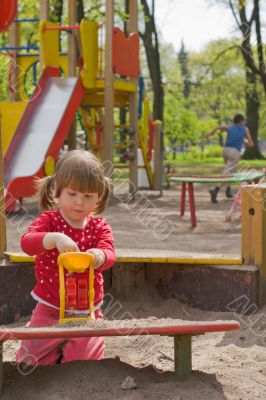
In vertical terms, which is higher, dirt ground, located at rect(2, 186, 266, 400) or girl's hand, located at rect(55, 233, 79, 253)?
girl's hand, located at rect(55, 233, 79, 253)

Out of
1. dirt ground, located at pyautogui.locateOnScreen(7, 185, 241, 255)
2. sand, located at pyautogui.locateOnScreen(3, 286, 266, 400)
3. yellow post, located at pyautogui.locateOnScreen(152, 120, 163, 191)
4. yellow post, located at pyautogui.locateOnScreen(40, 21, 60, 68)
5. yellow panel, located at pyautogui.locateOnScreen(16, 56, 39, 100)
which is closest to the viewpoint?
sand, located at pyautogui.locateOnScreen(3, 286, 266, 400)

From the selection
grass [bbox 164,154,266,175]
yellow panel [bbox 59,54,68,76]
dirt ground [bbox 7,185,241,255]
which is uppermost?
yellow panel [bbox 59,54,68,76]

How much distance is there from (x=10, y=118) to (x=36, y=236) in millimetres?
6822

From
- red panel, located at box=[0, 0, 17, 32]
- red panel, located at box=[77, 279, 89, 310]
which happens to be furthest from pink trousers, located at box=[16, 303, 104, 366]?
red panel, located at box=[0, 0, 17, 32]

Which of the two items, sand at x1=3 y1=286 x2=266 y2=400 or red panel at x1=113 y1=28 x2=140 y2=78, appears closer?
sand at x1=3 y1=286 x2=266 y2=400

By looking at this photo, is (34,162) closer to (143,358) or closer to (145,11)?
(143,358)

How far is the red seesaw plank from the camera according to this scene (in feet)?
6.46

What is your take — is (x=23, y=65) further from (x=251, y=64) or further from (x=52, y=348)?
(x=52, y=348)

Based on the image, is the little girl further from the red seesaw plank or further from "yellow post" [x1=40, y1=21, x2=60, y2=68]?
"yellow post" [x1=40, y1=21, x2=60, y2=68]

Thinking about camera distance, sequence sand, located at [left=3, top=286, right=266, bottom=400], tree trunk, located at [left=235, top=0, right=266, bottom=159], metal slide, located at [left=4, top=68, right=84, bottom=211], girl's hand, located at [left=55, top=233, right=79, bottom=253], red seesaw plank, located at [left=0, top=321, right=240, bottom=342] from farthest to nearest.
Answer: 1. tree trunk, located at [left=235, top=0, right=266, bottom=159]
2. metal slide, located at [left=4, top=68, right=84, bottom=211]
3. girl's hand, located at [left=55, top=233, right=79, bottom=253]
4. sand, located at [left=3, top=286, right=266, bottom=400]
5. red seesaw plank, located at [left=0, top=321, right=240, bottom=342]

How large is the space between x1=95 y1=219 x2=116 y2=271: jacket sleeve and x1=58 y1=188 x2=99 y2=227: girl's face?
0.42ft

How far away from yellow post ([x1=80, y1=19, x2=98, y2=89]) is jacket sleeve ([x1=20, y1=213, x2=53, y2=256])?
6.82m

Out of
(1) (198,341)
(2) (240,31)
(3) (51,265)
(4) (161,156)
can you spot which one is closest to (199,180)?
(1) (198,341)

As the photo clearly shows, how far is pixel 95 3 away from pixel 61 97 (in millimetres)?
10316
